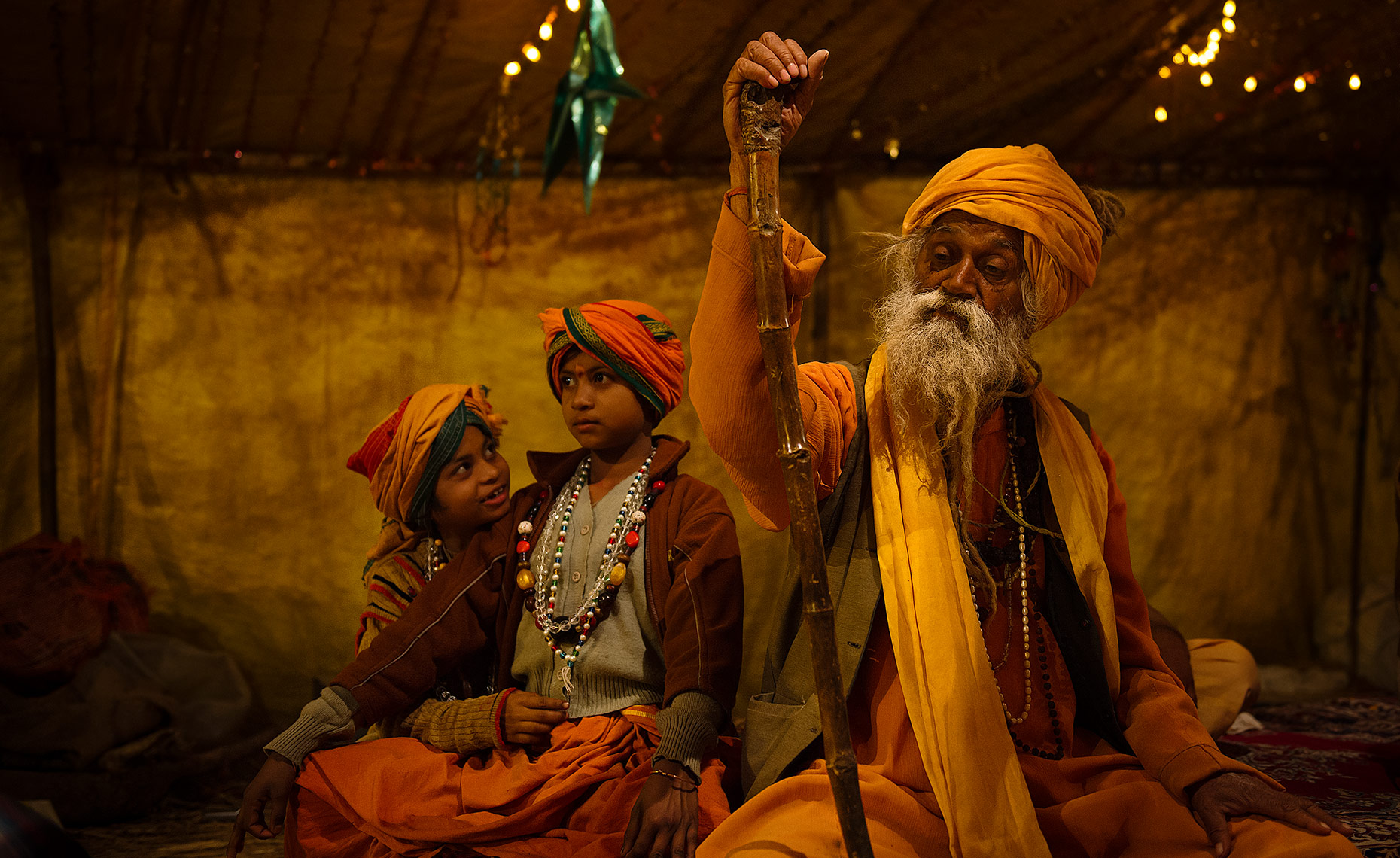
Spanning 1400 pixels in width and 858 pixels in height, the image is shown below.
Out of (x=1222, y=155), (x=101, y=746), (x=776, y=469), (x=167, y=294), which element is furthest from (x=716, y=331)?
(x=1222, y=155)

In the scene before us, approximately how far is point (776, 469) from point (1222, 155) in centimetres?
362

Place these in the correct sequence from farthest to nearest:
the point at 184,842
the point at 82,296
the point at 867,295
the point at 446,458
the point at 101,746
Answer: the point at 867,295 → the point at 82,296 → the point at 101,746 → the point at 184,842 → the point at 446,458

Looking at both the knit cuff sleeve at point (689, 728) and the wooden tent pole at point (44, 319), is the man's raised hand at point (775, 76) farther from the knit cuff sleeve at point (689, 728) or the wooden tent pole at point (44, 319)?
the wooden tent pole at point (44, 319)

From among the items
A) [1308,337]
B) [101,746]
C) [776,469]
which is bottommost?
[101,746]

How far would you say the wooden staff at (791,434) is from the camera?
1.62m

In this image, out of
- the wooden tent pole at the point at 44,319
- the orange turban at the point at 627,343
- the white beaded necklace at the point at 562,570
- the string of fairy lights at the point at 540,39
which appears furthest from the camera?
the wooden tent pole at the point at 44,319

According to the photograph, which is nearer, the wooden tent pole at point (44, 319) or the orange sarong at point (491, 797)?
the orange sarong at point (491, 797)

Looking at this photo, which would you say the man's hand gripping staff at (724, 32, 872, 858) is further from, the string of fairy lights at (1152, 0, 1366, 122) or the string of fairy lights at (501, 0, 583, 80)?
the string of fairy lights at (1152, 0, 1366, 122)

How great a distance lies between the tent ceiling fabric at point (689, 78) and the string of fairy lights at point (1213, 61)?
3 cm

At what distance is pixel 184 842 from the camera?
3.21 m

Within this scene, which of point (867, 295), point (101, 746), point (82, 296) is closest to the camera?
point (101, 746)

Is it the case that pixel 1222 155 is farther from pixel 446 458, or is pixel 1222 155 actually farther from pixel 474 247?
pixel 446 458

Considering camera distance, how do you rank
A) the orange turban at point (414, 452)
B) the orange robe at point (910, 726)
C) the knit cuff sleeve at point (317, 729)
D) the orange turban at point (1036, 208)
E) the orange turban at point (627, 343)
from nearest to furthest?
the orange robe at point (910, 726) < the orange turban at point (1036, 208) < the knit cuff sleeve at point (317, 729) < the orange turban at point (627, 343) < the orange turban at point (414, 452)

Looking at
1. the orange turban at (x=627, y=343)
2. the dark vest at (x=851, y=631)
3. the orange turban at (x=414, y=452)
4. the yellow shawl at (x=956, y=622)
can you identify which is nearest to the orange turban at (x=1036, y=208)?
the yellow shawl at (x=956, y=622)
